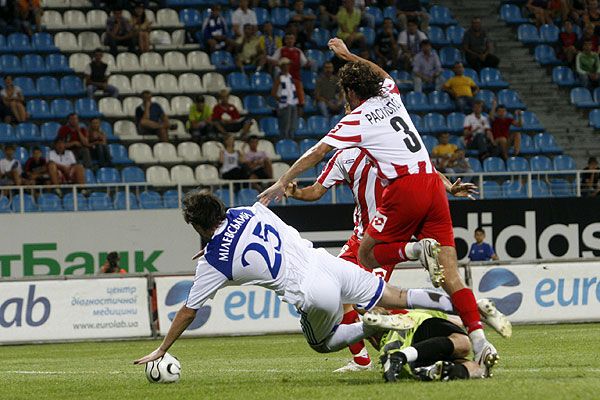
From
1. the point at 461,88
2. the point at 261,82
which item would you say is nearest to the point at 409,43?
the point at 461,88

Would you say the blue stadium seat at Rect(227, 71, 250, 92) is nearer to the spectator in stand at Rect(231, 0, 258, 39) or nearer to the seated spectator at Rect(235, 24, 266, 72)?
the seated spectator at Rect(235, 24, 266, 72)

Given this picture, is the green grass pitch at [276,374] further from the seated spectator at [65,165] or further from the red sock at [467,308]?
the seated spectator at [65,165]

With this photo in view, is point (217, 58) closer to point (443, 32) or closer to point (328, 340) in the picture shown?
point (443, 32)

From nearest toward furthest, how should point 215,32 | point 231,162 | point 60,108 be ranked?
point 231,162, point 60,108, point 215,32

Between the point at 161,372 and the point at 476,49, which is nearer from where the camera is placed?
the point at 161,372

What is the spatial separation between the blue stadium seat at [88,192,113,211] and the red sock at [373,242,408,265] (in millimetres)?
→ 13204

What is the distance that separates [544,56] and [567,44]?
687mm

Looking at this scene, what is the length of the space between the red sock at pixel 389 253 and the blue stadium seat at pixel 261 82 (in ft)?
54.5

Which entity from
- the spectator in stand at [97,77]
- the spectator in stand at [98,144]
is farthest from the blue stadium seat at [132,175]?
the spectator in stand at [97,77]

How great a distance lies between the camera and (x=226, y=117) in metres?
25.0

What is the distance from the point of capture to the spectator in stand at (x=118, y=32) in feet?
86.6

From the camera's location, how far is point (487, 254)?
2209 centimetres

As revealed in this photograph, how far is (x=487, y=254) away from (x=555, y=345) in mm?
8033

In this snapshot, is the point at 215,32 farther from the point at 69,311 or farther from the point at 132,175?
the point at 69,311
